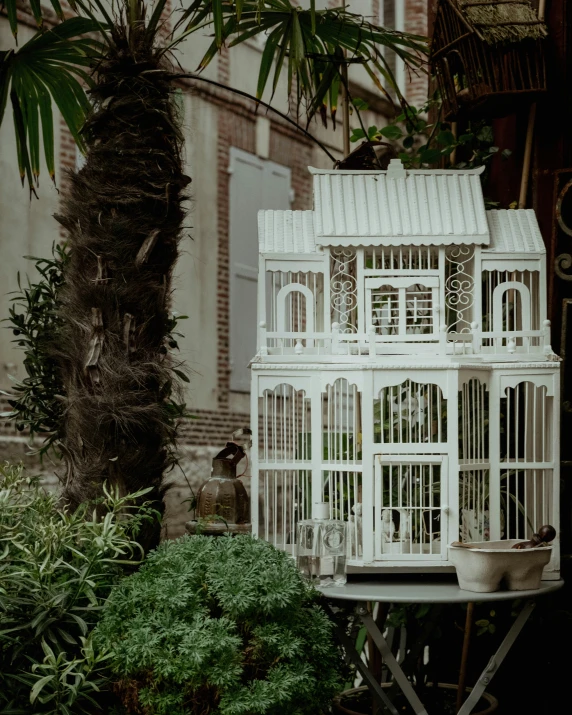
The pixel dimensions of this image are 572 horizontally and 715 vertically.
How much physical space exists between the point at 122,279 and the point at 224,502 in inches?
37.8

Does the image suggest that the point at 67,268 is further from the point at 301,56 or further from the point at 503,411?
the point at 503,411

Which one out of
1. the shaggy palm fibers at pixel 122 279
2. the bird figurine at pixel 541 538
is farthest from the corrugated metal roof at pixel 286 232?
the bird figurine at pixel 541 538

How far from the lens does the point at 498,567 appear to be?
11.8 feet

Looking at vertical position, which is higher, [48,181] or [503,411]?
[48,181]

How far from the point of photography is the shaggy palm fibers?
381 centimetres

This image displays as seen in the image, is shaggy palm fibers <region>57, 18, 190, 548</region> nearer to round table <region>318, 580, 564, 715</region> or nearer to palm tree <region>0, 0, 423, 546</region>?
palm tree <region>0, 0, 423, 546</region>

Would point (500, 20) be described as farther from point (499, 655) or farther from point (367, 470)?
point (499, 655)

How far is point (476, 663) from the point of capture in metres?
5.07

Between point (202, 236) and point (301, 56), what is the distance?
19.0ft

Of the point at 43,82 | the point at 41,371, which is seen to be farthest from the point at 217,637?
the point at 43,82

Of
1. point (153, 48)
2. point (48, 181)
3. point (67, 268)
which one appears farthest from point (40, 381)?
point (48, 181)

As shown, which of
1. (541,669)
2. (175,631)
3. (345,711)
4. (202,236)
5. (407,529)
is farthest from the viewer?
(202,236)

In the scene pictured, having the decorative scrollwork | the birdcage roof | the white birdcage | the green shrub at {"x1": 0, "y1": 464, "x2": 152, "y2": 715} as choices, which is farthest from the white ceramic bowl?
the birdcage roof

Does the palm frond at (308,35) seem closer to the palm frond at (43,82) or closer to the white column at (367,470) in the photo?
the palm frond at (43,82)
